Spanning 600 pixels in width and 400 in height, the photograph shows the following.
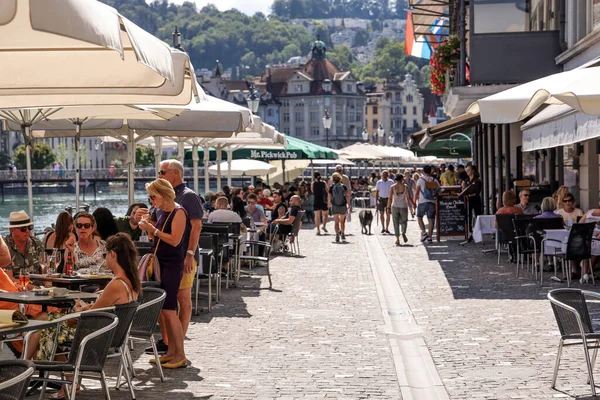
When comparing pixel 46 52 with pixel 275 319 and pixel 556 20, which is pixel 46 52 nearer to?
pixel 275 319

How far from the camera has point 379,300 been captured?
1556 cm

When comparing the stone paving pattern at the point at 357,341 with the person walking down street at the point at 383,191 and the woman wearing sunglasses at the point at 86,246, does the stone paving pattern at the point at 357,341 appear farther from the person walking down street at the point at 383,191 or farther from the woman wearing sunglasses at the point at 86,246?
the person walking down street at the point at 383,191

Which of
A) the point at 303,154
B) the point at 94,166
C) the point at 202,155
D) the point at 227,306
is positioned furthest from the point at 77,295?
the point at 94,166

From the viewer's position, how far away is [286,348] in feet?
36.6

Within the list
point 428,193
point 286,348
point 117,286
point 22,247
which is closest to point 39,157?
point 428,193

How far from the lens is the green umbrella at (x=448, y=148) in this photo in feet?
130

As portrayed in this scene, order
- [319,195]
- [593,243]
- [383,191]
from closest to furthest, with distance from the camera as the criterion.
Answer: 1. [593,243]
2. [383,191]
3. [319,195]

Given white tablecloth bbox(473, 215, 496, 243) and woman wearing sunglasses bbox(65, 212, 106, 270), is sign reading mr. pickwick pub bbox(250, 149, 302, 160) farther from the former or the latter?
woman wearing sunglasses bbox(65, 212, 106, 270)

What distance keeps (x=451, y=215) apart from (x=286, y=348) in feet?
53.1

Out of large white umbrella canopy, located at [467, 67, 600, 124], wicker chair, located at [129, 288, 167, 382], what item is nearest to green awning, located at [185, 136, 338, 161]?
large white umbrella canopy, located at [467, 67, 600, 124]

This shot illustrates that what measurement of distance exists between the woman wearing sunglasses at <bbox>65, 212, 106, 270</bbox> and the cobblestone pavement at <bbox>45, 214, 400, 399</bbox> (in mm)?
932

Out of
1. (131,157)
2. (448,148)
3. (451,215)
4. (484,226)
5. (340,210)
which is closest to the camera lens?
(131,157)

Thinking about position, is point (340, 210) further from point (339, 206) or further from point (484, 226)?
point (484, 226)

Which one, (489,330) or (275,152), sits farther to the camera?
(275,152)
